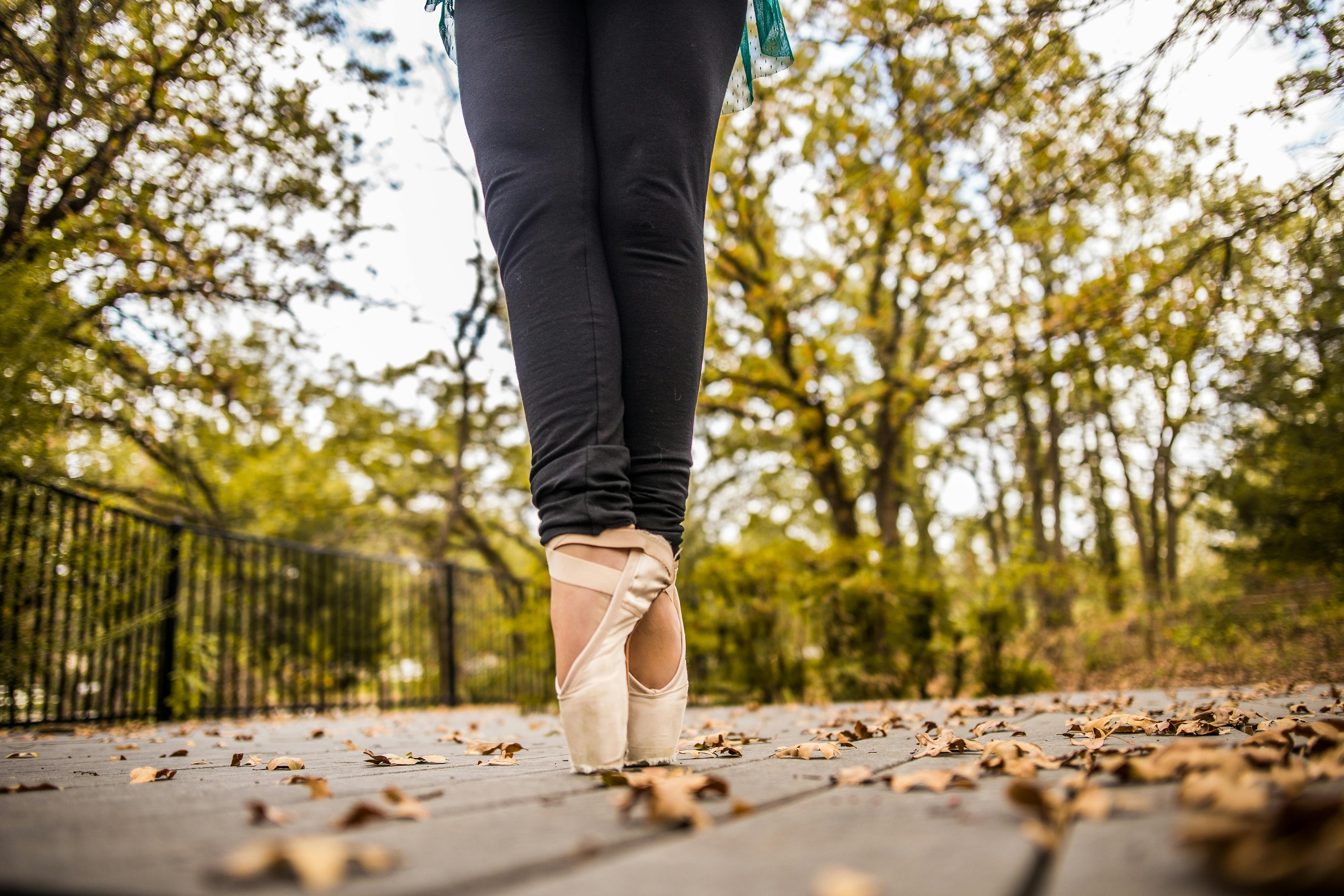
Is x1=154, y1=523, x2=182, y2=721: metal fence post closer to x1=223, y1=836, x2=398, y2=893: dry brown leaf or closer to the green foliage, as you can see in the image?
the green foliage

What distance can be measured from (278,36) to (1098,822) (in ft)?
17.3

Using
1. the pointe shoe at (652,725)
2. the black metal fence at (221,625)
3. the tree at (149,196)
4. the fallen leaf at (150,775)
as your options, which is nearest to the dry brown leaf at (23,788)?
the fallen leaf at (150,775)

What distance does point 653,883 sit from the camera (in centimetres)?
54

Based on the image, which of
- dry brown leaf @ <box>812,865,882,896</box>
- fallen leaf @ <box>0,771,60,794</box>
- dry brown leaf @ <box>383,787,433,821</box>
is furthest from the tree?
dry brown leaf @ <box>812,865,882,896</box>

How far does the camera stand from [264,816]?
757mm

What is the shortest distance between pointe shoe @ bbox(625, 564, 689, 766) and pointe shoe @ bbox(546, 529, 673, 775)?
0.11ft

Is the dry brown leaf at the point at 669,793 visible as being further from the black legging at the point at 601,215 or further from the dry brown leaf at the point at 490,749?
the dry brown leaf at the point at 490,749

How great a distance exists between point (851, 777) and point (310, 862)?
2.18 feet

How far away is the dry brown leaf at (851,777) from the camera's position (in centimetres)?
97

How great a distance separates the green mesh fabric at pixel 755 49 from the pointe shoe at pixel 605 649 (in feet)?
3.68

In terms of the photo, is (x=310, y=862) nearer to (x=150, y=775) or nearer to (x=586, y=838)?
(x=586, y=838)

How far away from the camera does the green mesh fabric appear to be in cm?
181

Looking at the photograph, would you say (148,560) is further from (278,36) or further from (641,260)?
(641,260)

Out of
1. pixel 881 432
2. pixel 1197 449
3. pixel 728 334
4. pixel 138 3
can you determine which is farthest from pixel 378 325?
pixel 1197 449
